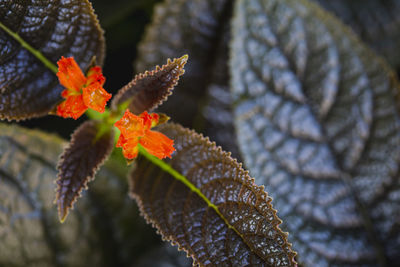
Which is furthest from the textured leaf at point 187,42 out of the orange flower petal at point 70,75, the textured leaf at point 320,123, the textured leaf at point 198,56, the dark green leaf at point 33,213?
the orange flower petal at point 70,75

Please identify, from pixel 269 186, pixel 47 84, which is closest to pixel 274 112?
pixel 269 186

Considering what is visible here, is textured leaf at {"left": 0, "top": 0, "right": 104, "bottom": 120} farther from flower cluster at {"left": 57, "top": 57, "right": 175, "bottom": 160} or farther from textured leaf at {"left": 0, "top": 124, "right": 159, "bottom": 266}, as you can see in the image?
A: textured leaf at {"left": 0, "top": 124, "right": 159, "bottom": 266}

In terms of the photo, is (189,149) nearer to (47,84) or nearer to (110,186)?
(47,84)

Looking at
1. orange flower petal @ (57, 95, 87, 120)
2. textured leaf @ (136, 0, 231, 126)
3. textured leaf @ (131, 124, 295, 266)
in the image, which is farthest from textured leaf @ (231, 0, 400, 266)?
orange flower petal @ (57, 95, 87, 120)

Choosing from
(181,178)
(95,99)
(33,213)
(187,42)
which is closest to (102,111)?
(95,99)

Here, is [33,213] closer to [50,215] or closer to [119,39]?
[50,215]
